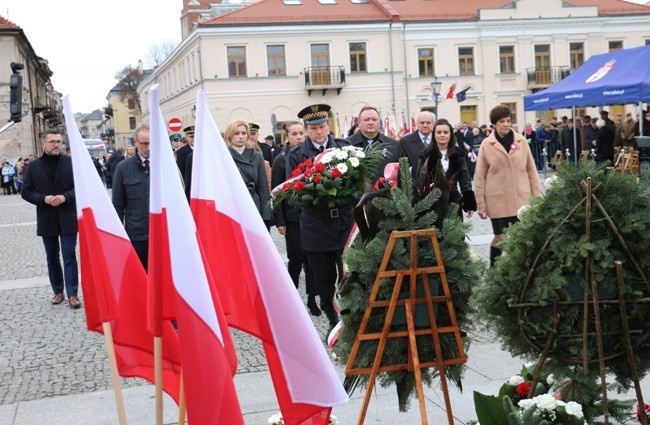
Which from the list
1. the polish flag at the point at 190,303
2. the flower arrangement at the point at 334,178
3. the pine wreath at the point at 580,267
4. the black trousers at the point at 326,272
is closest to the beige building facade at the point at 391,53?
the black trousers at the point at 326,272

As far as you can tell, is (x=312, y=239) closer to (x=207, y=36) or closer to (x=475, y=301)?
(x=475, y=301)

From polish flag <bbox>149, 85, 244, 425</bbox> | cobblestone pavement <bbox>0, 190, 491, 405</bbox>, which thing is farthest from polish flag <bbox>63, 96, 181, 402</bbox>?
cobblestone pavement <bbox>0, 190, 491, 405</bbox>

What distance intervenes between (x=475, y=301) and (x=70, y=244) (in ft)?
20.5

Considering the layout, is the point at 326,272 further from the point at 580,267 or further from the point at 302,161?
the point at 580,267

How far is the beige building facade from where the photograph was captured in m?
50.7

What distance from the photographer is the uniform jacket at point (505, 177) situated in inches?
339

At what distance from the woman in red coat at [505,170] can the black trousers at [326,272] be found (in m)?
2.26

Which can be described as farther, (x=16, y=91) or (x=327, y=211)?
(x=16, y=91)

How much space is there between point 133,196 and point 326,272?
2.10 metres

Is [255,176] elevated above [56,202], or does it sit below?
above

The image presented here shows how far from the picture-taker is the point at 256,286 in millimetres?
3521

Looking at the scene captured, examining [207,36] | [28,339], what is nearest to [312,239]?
[28,339]

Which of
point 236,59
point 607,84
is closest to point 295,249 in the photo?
point 607,84

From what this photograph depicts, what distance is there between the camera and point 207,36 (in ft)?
164
